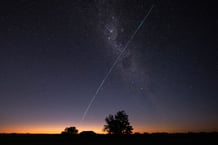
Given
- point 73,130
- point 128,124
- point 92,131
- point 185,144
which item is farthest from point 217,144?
point 73,130

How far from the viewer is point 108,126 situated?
→ 68062 millimetres

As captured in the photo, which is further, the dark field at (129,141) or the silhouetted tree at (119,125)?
the silhouetted tree at (119,125)

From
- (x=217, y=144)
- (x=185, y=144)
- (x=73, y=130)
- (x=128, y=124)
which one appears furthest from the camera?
(x=73, y=130)

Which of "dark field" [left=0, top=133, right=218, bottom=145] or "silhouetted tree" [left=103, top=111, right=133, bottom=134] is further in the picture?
"silhouetted tree" [left=103, top=111, right=133, bottom=134]

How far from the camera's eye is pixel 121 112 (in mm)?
67312

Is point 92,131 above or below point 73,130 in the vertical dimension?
below

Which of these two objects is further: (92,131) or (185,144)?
(92,131)

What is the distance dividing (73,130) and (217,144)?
6276cm

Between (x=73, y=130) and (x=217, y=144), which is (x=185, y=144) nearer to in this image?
(x=217, y=144)

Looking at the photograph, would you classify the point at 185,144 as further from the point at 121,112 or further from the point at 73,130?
the point at 73,130

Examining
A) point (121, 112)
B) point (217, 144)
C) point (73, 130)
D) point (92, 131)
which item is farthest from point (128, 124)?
point (217, 144)

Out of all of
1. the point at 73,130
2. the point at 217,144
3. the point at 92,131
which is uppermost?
the point at 73,130

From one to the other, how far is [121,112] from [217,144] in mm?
39541

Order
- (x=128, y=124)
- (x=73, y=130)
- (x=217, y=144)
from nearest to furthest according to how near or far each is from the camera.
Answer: (x=217, y=144)
(x=128, y=124)
(x=73, y=130)
